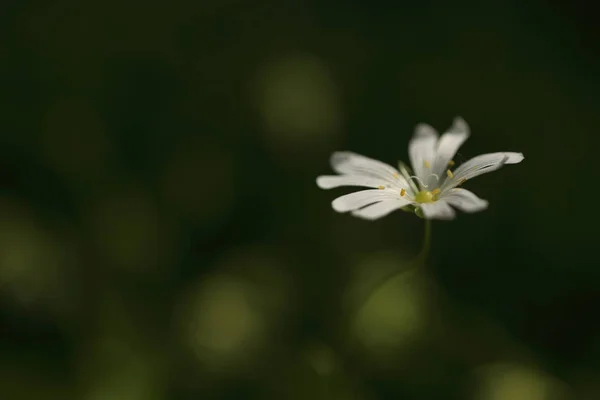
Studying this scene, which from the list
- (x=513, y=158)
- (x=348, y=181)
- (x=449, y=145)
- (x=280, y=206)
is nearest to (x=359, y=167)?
(x=348, y=181)

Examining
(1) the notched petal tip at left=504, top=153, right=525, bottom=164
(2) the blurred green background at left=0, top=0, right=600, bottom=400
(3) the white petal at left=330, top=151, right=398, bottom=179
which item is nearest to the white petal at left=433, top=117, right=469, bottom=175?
(3) the white petal at left=330, top=151, right=398, bottom=179

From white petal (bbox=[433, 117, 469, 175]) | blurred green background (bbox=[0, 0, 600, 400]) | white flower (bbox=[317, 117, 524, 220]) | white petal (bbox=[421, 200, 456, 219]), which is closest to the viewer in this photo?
white petal (bbox=[421, 200, 456, 219])

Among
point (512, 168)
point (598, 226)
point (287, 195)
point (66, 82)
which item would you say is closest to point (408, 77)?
point (512, 168)

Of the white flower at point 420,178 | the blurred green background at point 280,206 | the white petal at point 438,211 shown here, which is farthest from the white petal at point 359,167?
the blurred green background at point 280,206

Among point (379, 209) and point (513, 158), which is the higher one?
point (513, 158)

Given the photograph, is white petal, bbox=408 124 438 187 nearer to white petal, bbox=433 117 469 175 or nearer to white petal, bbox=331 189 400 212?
white petal, bbox=433 117 469 175

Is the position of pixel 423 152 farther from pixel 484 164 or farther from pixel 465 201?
pixel 465 201
